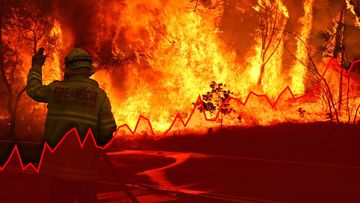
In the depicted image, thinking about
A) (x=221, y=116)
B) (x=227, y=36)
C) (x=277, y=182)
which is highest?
(x=227, y=36)

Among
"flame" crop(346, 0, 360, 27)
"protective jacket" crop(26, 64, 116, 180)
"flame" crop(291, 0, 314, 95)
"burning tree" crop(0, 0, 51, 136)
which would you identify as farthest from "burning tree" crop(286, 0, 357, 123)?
"protective jacket" crop(26, 64, 116, 180)

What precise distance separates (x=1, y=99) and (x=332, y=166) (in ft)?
38.2

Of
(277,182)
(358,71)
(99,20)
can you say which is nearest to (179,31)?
(99,20)

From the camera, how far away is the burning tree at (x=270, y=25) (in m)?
16.8

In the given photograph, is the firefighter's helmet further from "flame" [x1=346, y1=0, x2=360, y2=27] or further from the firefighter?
"flame" [x1=346, y1=0, x2=360, y2=27]

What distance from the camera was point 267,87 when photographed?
1652cm

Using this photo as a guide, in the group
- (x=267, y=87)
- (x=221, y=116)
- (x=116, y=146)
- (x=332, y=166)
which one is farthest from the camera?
(x=267, y=87)

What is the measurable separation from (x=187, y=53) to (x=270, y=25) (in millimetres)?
3101

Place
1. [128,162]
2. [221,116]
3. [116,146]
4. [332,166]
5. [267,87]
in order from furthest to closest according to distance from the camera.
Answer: [267,87] → [221,116] → [116,146] → [128,162] → [332,166]

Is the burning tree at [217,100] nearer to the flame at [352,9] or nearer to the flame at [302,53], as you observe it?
the flame at [302,53]

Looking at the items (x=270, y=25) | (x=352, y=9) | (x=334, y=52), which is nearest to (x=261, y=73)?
(x=270, y=25)

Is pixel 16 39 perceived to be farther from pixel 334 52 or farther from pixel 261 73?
pixel 334 52

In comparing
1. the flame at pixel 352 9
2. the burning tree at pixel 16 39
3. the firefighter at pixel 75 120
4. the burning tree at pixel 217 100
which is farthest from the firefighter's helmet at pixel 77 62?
the flame at pixel 352 9

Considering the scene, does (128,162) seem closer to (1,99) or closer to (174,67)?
(174,67)
